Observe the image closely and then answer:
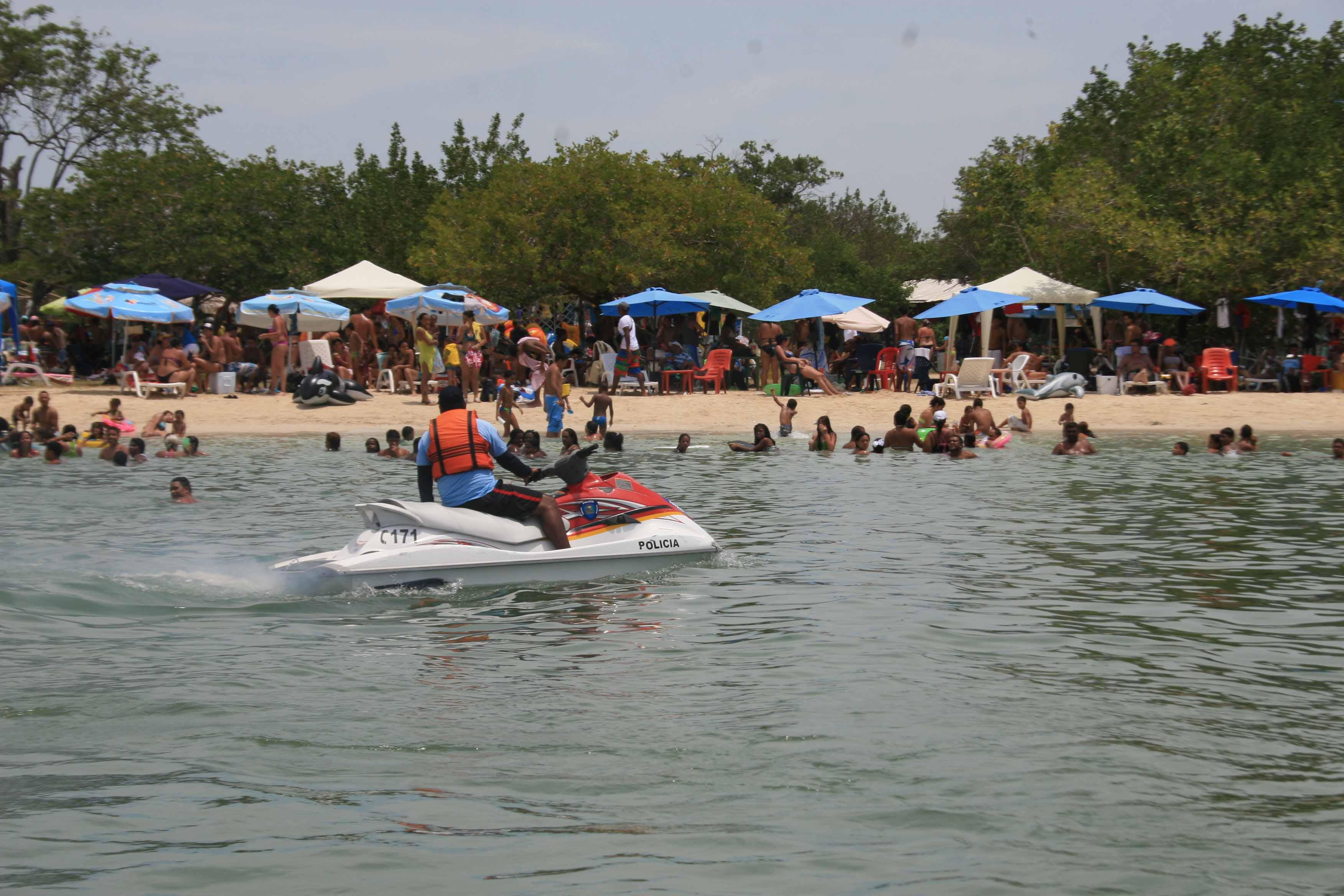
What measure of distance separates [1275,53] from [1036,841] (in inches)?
1711

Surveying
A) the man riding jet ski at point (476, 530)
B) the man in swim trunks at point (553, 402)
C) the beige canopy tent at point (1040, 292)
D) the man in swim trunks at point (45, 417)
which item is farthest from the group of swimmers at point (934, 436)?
the man in swim trunks at point (45, 417)

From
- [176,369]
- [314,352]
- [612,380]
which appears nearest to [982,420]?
[612,380]

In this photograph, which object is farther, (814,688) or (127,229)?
(127,229)

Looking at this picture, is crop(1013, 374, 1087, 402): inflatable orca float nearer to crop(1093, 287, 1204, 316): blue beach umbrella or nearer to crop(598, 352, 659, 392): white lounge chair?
crop(1093, 287, 1204, 316): blue beach umbrella

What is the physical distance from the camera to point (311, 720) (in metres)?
7.54

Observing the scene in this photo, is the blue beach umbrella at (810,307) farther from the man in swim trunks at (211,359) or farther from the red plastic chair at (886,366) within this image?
the man in swim trunks at (211,359)

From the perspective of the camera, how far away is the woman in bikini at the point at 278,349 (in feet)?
98.3

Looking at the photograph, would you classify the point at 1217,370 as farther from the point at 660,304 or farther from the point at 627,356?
the point at 627,356

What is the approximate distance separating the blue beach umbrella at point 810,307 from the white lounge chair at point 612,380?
3047mm

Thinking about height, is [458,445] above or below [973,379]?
below

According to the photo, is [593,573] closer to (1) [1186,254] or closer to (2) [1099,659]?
(2) [1099,659]

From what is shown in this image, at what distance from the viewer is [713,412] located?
29.3 m

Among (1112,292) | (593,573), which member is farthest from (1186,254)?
(593,573)

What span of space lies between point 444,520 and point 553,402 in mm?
14320
